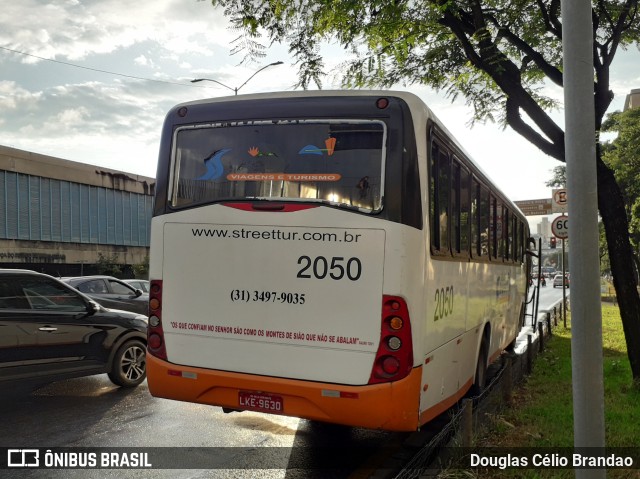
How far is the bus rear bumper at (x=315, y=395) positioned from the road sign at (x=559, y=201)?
11.3 meters

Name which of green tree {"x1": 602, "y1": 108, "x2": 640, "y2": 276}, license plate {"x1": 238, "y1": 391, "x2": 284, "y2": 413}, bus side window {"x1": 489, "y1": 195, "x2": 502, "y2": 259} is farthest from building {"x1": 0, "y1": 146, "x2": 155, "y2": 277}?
license plate {"x1": 238, "y1": 391, "x2": 284, "y2": 413}

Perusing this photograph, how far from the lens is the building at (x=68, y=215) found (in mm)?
43906

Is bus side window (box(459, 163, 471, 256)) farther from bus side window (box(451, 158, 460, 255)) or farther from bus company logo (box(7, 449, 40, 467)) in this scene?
bus company logo (box(7, 449, 40, 467))

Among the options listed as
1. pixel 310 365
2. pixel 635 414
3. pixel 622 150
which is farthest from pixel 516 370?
pixel 622 150

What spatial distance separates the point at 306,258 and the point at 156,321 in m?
1.68

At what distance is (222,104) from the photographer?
18.1ft

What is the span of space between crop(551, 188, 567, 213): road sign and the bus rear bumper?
444 inches

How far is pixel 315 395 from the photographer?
4.80 metres

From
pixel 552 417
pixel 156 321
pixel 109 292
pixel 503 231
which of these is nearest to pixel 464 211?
pixel 552 417

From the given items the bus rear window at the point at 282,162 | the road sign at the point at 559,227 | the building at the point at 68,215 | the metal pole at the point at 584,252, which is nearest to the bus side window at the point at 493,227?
the bus rear window at the point at 282,162

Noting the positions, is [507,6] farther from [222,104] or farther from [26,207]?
[26,207]

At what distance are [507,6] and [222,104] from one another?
18.9ft

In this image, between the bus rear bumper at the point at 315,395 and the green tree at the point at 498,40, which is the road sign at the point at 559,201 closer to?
the green tree at the point at 498,40

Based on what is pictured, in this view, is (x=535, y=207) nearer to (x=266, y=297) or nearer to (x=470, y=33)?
(x=470, y=33)
